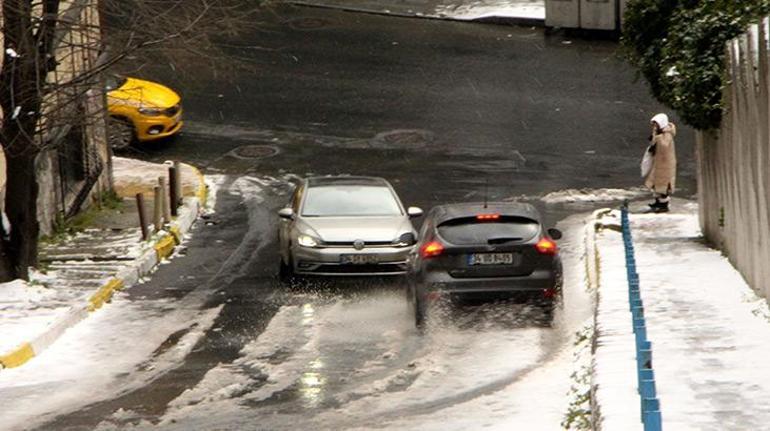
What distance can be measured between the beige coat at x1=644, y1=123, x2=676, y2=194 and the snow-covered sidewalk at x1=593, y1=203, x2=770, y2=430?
3.50 m

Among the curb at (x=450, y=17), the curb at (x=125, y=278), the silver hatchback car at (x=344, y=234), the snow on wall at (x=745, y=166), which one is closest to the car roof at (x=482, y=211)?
the silver hatchback car at (x=344, y=234)

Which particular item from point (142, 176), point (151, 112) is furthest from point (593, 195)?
point (151, 112)

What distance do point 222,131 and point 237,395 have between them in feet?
61.5

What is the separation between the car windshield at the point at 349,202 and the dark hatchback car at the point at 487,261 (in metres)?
4.71

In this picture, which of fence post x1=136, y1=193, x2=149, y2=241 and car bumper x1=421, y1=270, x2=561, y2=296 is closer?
car bumper x1=421, y1=270, x2=561, y2=296

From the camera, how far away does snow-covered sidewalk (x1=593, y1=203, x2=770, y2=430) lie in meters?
11.6

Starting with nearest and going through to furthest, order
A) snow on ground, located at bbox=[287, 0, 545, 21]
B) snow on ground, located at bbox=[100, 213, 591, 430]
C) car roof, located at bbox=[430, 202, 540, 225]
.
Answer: snow on ground, located at bbox=[100, 213, 591, 430]
car roof, located at bbox=[430, 202, 540, 225]
snow on ground, located at bbox=[287, 0, 545, 21]

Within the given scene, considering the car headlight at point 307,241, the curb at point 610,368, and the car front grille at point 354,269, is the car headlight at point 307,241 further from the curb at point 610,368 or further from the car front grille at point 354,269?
the curb at point 610,368

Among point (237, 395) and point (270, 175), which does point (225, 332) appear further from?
point (270, 175)

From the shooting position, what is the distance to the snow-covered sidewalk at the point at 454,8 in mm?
41500

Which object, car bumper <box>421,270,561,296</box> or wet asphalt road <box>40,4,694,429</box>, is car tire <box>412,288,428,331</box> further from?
wet asphalt road <box>40,4,694,429</box>

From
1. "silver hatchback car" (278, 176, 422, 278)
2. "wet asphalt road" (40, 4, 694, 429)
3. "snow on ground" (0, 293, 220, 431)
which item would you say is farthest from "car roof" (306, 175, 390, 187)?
"snow on ground" (0, 293, 220, 431)

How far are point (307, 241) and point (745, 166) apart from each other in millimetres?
6357

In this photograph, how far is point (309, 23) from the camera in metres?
42.2
